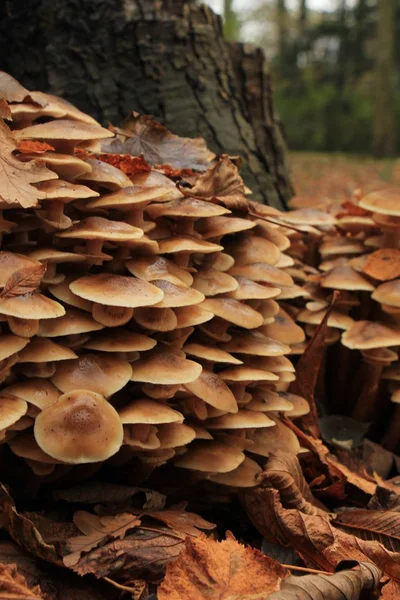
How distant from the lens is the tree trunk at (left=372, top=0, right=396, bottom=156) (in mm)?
23266

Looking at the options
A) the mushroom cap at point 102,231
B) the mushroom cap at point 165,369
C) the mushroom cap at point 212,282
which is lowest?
the mushroom cap at point 165,369

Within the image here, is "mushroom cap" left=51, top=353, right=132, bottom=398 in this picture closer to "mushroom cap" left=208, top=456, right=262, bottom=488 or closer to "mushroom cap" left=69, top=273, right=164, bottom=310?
"mushroom cap" left=69, top=273, right=164, bottom=310

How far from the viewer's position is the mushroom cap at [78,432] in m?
1.96

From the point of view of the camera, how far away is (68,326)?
2.20 meters

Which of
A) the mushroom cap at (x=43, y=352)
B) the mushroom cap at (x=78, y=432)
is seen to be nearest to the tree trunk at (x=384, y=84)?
the mushroom cap at (x=43, y=352)

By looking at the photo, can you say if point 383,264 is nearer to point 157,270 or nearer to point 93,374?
point 157,270

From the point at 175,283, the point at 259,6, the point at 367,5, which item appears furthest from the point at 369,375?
the point at 259,6

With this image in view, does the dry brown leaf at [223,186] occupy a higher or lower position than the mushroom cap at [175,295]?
higher

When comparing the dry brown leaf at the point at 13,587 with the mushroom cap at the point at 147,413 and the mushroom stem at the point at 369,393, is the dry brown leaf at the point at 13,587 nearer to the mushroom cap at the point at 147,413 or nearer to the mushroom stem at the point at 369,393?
the mushroom cap at the point at 147,413

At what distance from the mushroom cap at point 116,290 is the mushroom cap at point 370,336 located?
1.33 m

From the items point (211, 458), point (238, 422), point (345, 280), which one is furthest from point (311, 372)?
point (211, 458)

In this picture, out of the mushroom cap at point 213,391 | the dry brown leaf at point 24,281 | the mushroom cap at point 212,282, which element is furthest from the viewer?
the mushroom cap at point 212,282

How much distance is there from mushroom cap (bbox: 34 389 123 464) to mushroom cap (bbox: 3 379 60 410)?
79mm

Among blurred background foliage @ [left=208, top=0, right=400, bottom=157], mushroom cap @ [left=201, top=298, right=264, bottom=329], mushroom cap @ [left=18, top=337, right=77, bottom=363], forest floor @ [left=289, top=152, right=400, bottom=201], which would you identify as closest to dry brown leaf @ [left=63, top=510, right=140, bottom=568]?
mushroom cap @ [left=18, top=337, right=77, bottom=363]
